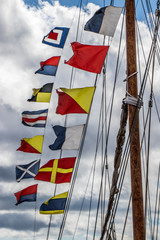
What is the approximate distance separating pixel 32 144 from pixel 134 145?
6.82m

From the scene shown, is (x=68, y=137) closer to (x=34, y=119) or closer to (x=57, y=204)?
(x=57, y=204)

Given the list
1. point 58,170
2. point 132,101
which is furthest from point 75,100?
point 58,170

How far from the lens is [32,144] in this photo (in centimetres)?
1678

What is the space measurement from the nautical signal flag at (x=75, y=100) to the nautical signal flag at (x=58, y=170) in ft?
7.14

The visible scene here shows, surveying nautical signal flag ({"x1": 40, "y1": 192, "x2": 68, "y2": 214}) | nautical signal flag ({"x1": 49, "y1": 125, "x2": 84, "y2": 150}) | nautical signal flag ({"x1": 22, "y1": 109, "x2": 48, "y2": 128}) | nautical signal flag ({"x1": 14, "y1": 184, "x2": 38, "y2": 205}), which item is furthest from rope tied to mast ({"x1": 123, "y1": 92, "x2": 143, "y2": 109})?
nautical signal flag ({"x1": 14, "y1": 184, "x2": 38, "y2": 205})

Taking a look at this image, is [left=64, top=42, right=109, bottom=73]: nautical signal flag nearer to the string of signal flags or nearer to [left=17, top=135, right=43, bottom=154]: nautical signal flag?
the string of signal flags

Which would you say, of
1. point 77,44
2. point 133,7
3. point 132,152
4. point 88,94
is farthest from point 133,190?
point 133,7

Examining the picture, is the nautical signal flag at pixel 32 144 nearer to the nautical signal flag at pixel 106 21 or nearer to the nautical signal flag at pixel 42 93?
the nautical signal flag at pixel 42 93

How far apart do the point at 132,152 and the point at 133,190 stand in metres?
1.25

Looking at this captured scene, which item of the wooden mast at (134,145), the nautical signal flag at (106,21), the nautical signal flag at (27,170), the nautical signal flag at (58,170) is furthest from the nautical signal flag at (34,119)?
the wooden mast at (134,145)

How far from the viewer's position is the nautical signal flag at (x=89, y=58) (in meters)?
13.2

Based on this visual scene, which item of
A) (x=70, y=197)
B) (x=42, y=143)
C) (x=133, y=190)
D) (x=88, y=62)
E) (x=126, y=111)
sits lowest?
(x=70, y=197)

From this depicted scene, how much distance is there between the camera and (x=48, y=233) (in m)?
15.9

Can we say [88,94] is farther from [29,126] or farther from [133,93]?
[29,126]
